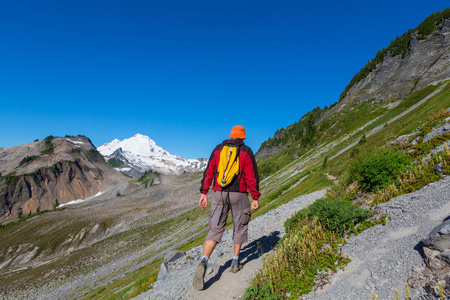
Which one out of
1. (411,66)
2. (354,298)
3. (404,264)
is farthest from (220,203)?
(411,66)

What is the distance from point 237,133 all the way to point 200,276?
451 centimetres

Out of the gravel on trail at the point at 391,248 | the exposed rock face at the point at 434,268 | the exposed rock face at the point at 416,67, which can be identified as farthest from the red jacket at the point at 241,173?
the exposed rock face at the point at 416,67

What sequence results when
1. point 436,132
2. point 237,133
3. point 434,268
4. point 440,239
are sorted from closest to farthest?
point 434,268, point 440,239, point 237,133, point 436,132

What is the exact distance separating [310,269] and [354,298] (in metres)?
1.55

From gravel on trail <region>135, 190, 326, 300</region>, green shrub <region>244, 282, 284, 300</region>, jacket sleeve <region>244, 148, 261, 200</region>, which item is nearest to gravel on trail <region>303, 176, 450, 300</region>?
green shrub <region>244, 282, 284, 300</region>

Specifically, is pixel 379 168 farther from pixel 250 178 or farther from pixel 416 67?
pixel 416 67

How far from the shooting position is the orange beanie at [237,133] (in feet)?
24.7

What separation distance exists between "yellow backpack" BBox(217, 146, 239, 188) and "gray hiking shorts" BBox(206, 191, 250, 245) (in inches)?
18.4

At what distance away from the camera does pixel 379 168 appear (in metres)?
10.3

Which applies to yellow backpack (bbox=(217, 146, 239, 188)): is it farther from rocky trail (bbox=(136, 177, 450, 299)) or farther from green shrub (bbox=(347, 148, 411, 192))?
green shrub (bbox=(347, 148, 411, 192))

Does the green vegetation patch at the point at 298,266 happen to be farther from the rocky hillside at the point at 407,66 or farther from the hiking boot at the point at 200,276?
the rocky hillside at the point at 407,66

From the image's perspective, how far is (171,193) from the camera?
14675 cm

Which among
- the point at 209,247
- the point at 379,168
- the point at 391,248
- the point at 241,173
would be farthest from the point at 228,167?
the point at 379,168

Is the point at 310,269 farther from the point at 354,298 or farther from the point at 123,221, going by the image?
the point at 123,221
